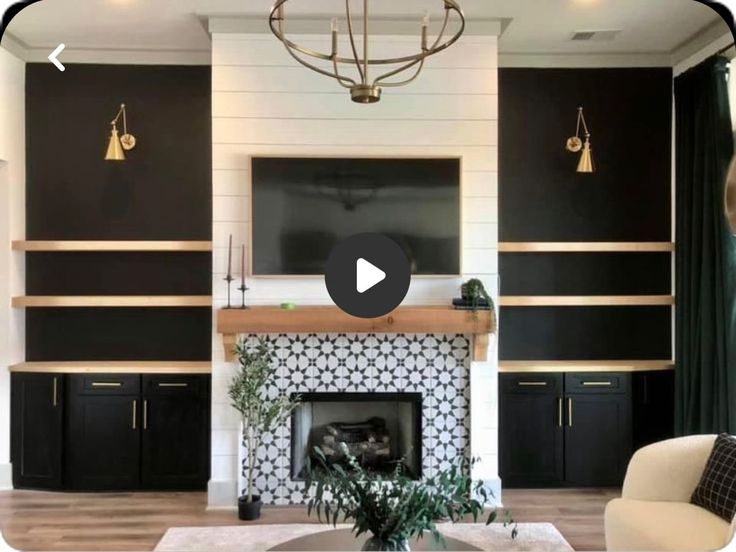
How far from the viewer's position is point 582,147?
462 cm

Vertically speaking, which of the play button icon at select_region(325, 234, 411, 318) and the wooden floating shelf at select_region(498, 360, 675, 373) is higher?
the play button icon at select_region(325, 234, 411, 318)

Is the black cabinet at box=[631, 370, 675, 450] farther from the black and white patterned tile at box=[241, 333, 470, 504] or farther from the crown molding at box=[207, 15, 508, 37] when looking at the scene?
the crown molding at box=[207, 15, 508, 37]

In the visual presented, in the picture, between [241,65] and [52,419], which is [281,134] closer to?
[241,65]

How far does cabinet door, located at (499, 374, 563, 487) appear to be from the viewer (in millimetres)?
4266

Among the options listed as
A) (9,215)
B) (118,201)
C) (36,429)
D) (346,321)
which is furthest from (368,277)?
(9,215)

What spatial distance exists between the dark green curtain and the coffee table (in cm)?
220

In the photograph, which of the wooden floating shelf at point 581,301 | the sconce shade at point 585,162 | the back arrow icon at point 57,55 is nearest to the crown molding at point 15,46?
the back arrow icon at point 57,55

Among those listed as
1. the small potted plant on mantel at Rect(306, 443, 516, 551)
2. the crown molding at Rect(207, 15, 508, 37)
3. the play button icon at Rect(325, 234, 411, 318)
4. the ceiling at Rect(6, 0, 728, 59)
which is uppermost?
the ceiling at Rect(6, 0, 728, 59)

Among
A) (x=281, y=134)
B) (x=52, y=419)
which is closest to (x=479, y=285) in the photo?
(x=281, y=134)

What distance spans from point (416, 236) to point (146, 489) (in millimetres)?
2294

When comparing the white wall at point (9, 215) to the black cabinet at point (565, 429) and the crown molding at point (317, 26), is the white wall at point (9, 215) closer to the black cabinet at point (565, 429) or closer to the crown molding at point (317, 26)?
the crown molding at point (317, 26)

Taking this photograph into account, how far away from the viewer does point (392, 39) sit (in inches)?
159

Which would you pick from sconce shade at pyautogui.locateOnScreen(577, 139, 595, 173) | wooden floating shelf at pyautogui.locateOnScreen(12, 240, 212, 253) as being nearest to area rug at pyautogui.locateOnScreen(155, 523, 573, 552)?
wooden floating shelf at pyautogui.locateOnScreen(12, 240, 212, 253)

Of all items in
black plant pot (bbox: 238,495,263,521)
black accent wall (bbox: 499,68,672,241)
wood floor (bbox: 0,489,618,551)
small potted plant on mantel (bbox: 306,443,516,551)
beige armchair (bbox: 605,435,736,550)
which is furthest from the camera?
black accent wall (bbox: 499,68,672,241)
